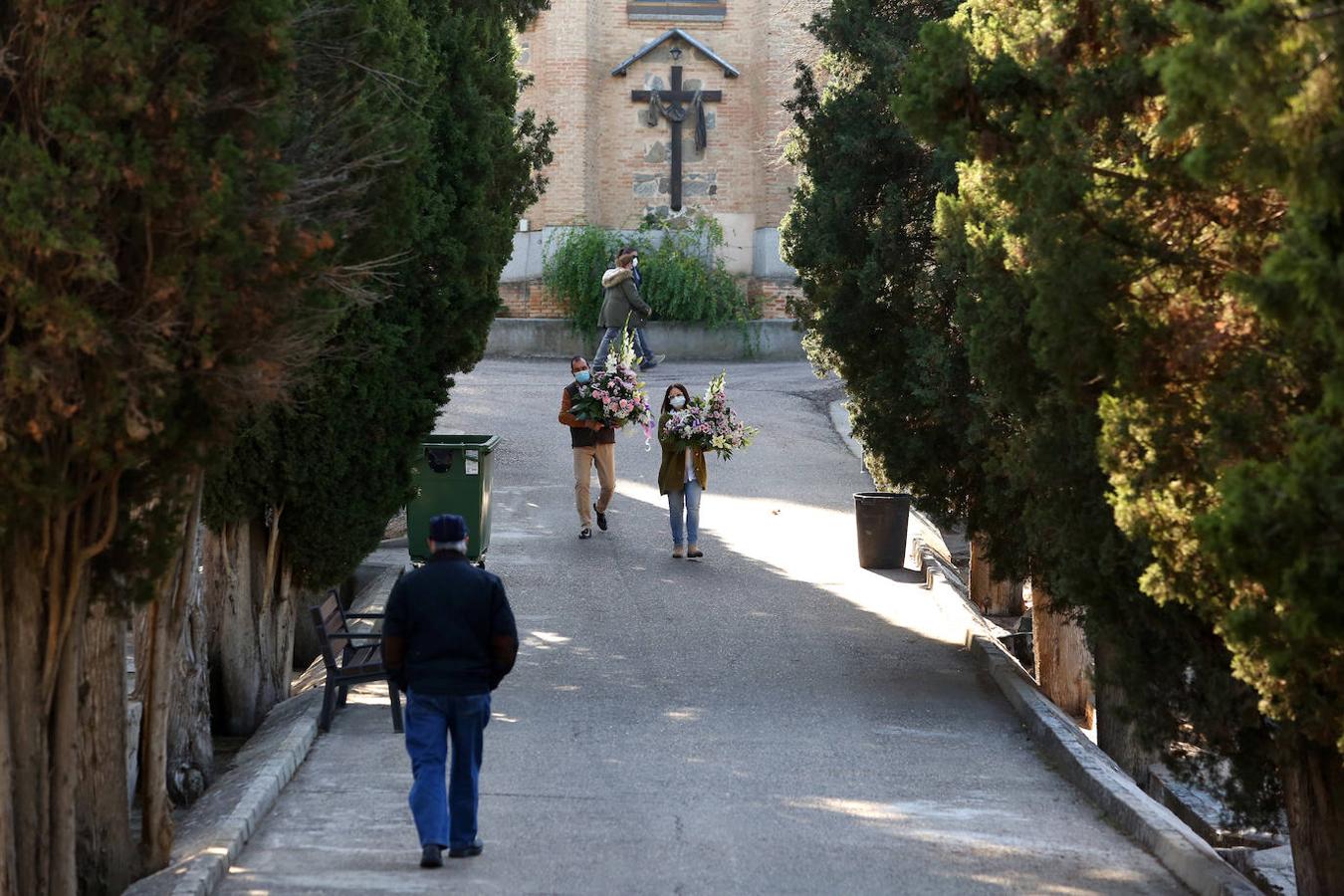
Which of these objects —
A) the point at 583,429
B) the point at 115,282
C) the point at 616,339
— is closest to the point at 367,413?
the point at 583,429

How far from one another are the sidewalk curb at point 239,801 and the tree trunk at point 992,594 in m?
8.11

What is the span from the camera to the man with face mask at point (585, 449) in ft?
61.8

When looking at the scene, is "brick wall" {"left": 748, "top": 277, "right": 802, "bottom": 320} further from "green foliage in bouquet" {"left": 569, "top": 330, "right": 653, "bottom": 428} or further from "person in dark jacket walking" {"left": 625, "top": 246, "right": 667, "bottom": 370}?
"green foliage in bouquet" {"left": 569, "top": 330, "right": 653, "bottom": 428}

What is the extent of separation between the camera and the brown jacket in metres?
18.8

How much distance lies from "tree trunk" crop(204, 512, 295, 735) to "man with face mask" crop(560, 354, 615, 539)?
553 cm

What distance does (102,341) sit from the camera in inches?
282

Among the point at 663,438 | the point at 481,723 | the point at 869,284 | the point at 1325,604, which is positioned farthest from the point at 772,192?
the point at 1325,604

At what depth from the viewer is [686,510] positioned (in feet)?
59.9

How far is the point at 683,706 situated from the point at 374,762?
258cm

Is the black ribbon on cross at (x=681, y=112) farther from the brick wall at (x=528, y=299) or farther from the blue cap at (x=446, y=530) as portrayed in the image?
the blue cap at (x=446, y=530)

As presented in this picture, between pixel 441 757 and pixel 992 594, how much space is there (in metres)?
11.9

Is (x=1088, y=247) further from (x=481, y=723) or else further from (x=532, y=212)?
(x=532, y=212)

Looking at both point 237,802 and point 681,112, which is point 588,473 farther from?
point 681,112

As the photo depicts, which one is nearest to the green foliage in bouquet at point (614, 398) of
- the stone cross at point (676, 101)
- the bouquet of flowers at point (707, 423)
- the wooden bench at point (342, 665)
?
the bouquet of flowers at point (707, 423)
